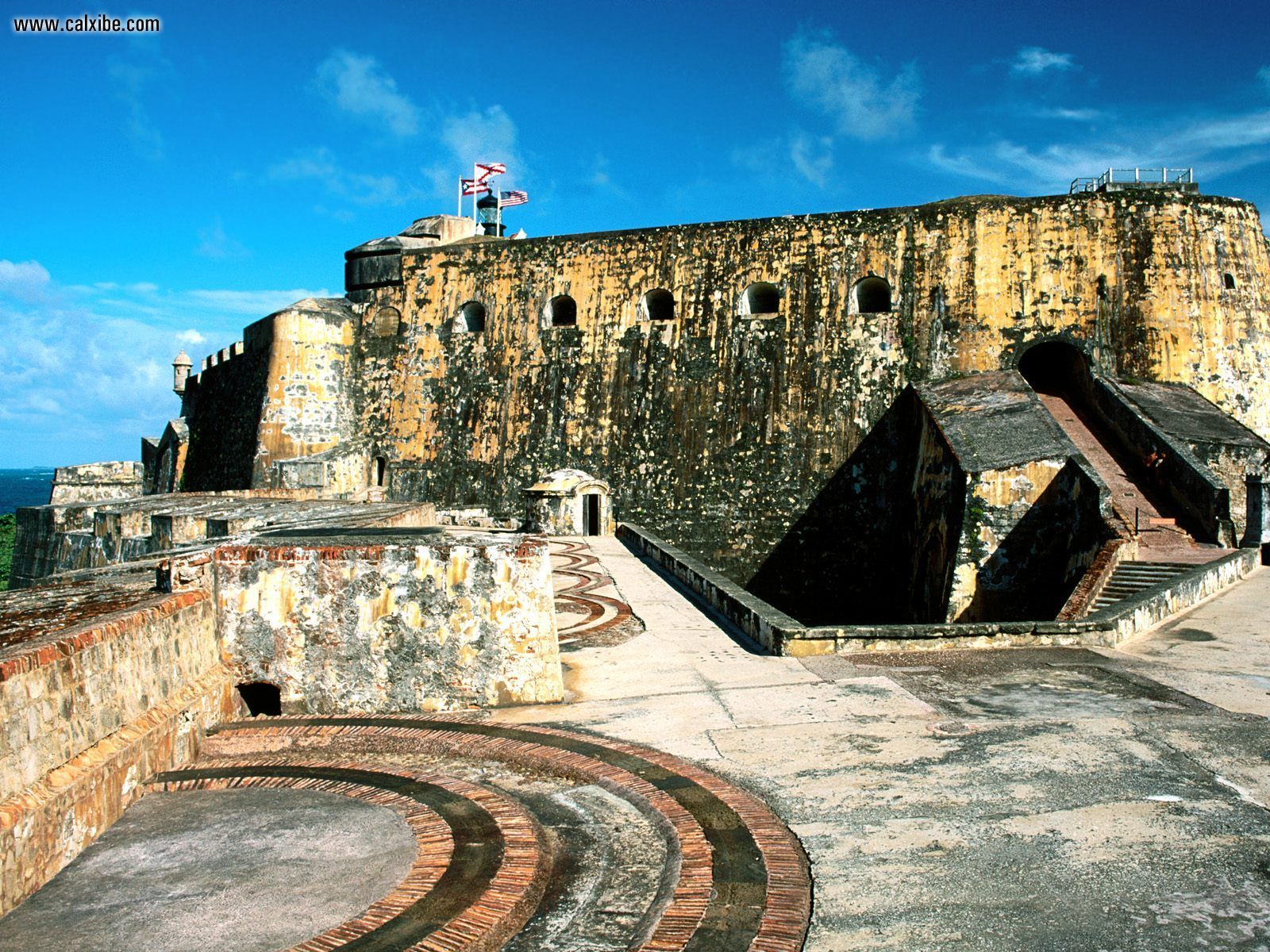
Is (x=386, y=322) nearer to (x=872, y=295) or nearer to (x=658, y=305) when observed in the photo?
(x=658, y=305)

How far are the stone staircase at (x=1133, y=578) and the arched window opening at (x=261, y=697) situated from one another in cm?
905

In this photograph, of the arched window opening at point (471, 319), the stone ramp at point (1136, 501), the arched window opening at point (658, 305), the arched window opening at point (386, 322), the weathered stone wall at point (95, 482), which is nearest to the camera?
the stone ramp at point (1136, 501)

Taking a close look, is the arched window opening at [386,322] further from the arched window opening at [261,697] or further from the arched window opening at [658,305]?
the arched window opening at [261,697]

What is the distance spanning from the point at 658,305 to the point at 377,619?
17356mm

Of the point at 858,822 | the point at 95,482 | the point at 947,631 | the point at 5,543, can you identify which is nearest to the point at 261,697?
the point at 858,822

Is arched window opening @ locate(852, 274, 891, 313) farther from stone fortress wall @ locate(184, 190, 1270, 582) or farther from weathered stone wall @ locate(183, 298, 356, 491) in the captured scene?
weathered stone wall @ locate(183, 298, 356, 491)

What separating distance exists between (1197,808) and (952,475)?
11279 millimetres

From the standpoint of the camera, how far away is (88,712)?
436 centimetres

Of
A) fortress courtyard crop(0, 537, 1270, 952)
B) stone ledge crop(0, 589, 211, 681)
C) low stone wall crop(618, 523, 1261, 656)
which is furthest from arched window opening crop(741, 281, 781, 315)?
stone ledge crop(0, 589, 211, 681)

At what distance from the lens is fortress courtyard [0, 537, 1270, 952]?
354 cm

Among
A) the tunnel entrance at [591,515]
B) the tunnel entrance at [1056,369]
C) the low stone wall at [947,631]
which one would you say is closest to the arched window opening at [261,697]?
the low stone wall at [947,631]

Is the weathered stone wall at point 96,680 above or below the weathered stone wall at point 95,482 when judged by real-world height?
below

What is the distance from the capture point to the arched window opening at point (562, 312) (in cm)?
2334

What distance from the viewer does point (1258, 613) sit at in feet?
33.9
